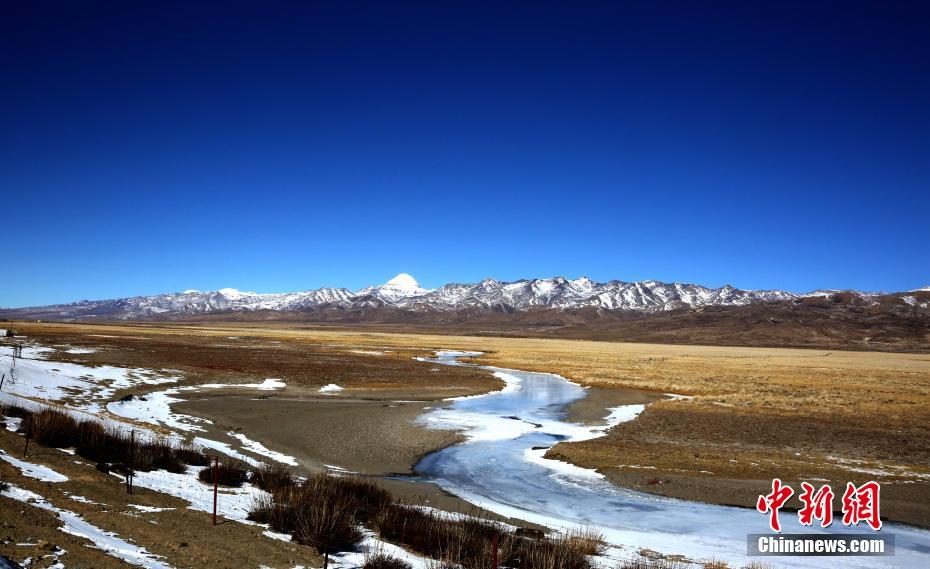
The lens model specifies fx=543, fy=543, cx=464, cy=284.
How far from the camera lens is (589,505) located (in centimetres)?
1498

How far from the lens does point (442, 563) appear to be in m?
8.86

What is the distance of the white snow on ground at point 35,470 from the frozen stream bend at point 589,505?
9.50m

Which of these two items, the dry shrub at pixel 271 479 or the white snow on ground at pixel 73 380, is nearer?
the dry shrub at pixel 271 479

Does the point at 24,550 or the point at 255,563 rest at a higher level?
the point at 24,550

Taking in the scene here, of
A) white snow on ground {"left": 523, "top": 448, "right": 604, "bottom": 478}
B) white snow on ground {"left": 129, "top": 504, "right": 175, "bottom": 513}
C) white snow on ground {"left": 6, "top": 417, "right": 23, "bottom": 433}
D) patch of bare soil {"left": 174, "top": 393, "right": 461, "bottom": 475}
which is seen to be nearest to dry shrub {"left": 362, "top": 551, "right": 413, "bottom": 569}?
white snow on ground {"left": 129, "top": 504, "right": 175, "bottom": 513}

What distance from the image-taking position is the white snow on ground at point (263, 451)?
18.2 meters

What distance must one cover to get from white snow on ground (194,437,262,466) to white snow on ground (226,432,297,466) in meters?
0.74

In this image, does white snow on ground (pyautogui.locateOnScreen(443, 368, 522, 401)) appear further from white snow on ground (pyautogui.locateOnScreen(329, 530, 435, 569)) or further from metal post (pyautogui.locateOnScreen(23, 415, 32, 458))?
white snow on ground (pyautogui.locateOnScreen(329, 530, 435, 569))

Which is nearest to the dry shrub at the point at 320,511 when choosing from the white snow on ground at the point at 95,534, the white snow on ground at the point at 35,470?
the white snow on ground at the point at 95,534

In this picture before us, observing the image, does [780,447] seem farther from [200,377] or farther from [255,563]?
[200,377]

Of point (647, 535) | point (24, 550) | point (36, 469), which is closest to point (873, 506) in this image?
point (647, 535)

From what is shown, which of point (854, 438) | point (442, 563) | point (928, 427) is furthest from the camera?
point (928, 427)

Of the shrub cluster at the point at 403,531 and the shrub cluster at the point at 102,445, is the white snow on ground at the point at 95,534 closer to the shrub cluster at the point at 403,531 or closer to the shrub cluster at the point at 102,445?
the shrub cluster at the point at 403,531

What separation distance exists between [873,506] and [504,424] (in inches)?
650
